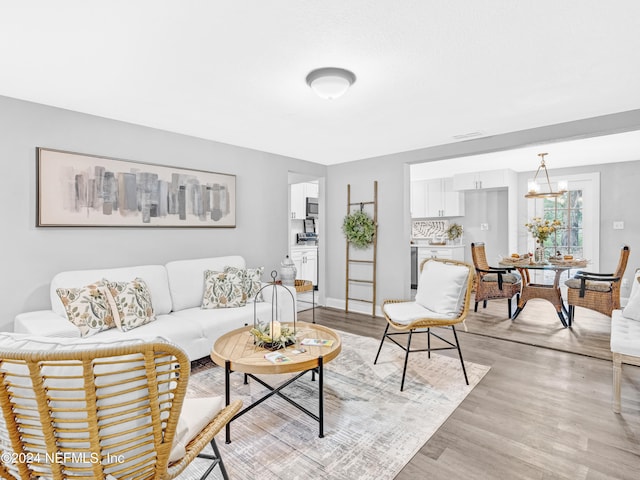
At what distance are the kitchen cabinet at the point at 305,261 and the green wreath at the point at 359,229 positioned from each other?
153 cm

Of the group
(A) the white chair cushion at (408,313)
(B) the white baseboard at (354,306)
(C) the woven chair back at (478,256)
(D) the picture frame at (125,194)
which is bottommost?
(B) the white baseboard at (354,306)

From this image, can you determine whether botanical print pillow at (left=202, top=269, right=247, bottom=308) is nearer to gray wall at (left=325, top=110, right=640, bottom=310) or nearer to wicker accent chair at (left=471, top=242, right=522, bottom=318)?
gray wall at (left=325, top=110, right=640, bottom=310)

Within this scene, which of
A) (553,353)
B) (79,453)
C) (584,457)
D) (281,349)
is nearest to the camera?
(79,453)

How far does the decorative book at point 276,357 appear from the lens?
6.86 feet

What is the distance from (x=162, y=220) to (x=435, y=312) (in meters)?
2.90

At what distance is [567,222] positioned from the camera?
20.9 feet

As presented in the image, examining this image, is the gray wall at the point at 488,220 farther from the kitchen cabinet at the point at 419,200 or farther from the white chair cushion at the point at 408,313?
the white chair cushion at the point at 408,313

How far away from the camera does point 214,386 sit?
111 inches

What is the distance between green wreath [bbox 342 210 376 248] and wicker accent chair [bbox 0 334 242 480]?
4146mm

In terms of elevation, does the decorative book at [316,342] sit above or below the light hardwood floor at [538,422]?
above

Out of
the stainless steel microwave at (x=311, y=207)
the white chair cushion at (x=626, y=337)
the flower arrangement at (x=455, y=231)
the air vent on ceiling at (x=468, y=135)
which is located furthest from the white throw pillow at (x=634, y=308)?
the stainless steel microwave at (x=311, y=207)

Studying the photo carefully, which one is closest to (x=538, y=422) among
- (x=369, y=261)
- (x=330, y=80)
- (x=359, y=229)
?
(x=330, y=80)

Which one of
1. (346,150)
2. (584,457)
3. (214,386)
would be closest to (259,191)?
(346,150)

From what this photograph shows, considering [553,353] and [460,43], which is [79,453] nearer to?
[460,43]
